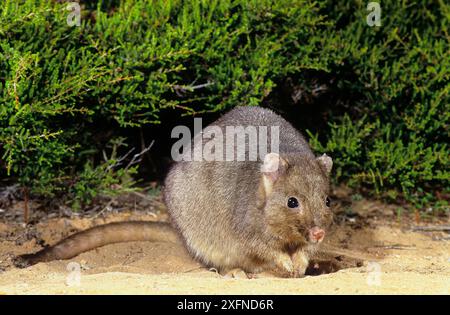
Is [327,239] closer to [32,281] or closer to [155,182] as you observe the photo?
[155,182]

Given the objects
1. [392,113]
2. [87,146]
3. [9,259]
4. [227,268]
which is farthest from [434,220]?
[9,259]

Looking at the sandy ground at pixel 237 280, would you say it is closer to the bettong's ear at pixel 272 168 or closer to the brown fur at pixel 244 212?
the brown fur at pixel 244 212

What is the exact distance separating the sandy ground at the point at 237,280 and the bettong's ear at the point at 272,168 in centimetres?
76

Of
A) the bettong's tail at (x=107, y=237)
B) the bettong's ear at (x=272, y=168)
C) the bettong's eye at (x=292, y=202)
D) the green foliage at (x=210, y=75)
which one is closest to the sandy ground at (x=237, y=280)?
the bettong's tail at (x=107, y=237)

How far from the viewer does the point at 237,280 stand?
5.07m

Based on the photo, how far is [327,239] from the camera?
7.39m

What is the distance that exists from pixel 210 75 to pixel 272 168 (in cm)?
206

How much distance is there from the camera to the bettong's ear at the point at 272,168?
5.48m

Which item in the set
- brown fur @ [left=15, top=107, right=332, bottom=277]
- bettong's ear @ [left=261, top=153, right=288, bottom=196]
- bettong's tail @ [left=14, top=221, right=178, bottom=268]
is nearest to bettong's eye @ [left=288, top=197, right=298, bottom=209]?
brown fur @ [left=15, top=107, right=332, bottom=277]

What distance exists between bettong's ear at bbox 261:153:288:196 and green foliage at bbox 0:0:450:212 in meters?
1.60

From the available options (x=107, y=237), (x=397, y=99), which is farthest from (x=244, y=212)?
(x=397, y=99)

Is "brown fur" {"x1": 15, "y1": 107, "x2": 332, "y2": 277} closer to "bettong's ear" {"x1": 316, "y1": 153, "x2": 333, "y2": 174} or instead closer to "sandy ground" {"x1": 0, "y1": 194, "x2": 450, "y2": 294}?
"bettong's ear" {"x1": 316, "y1": 153, "x2": 333, "y2": 174}

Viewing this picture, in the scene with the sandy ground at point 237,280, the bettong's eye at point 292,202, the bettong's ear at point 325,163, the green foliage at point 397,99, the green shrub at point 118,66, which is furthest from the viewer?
the green foliage at point 397,99

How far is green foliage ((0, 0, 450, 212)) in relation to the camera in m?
6.41
